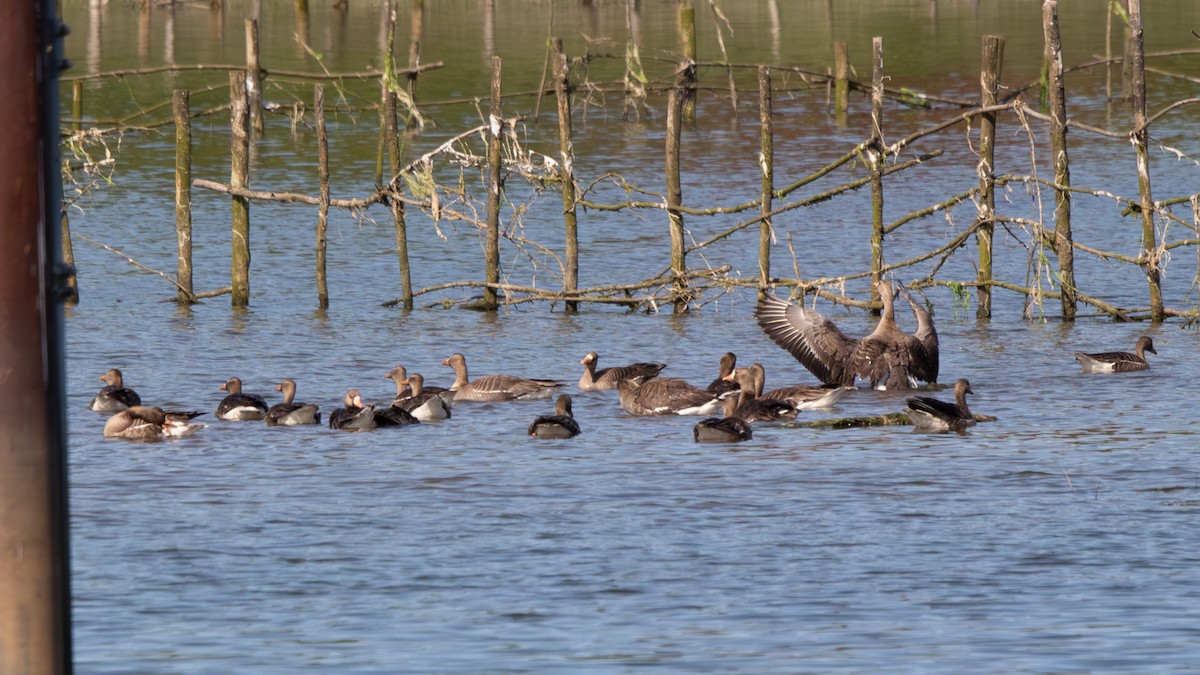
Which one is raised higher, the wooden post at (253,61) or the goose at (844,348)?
the wooden post at (253,61)

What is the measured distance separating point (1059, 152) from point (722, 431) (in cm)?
903

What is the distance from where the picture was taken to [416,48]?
30.3 meters

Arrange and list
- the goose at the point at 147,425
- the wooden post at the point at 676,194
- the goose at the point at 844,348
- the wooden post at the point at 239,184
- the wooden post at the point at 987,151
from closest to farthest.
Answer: the goose at the point at 147,425 < the goose at the point at 844,348 < the wooden post at the point at 987,151 < the wooden post at the point at 676,194 < the wooden post at the point at 239,184

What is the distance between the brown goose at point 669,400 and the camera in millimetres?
18219

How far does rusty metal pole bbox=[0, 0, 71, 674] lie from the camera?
18.4 ft

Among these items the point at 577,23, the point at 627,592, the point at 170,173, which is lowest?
the point at 627,592

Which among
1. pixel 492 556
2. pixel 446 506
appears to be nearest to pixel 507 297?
pixel 446 506

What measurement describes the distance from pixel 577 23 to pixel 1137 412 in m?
60.4

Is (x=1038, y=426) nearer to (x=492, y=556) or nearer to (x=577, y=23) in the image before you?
(x=492, y=556)

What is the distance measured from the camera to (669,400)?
18.2m

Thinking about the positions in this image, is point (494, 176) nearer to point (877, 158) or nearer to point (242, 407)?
point (877, 158)

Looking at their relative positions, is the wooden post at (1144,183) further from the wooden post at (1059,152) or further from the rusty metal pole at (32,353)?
the rusty metal pole at (32,353)

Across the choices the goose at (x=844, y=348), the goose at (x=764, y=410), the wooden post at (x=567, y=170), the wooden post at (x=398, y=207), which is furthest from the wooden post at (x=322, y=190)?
the goose at (x=764, y=410)

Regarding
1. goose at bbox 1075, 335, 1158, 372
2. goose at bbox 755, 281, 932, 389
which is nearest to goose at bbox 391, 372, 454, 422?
goose at bbox 755, 281, 932, 389
